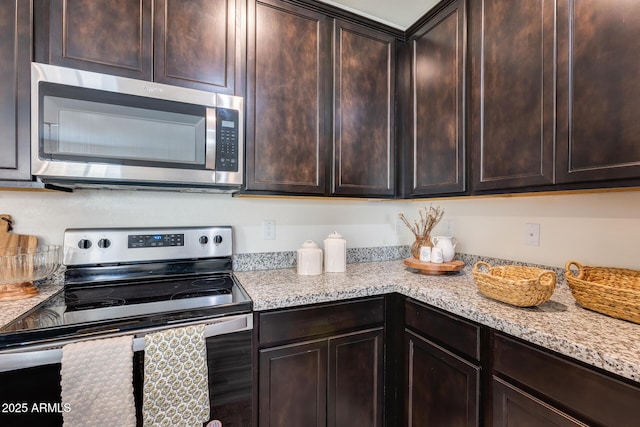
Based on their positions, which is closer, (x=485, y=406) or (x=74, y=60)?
(x=485, y=406)

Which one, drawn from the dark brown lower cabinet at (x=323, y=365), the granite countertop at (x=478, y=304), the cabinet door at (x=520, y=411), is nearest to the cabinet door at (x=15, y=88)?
the granite countertop at (x=478, y=304)

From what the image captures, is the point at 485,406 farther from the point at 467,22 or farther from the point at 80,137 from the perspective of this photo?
the point at 80,137

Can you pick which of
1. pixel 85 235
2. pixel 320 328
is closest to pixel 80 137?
pixel 85 235

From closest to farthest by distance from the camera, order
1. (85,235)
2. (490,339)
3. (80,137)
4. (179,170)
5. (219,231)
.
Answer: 1. (490,339)
2. (80,137)
3. (179,170)
4. (85,235)
5. (219,231)

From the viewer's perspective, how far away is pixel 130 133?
4.02ft

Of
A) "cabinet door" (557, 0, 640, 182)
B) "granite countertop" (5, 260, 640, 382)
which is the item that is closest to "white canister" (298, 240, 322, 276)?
"granite countertop" (5, 260, 640, 382)

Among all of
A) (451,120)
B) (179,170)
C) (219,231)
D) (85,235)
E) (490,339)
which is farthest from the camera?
(219,231)

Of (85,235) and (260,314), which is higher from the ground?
(85,235)

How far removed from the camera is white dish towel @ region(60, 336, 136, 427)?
0.88m

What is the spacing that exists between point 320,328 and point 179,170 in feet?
3.13

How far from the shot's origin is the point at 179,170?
130 centimetres

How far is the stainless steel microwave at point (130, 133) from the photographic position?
1.12 metres

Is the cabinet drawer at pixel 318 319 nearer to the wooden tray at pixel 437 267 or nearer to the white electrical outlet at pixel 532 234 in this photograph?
the wooden tray at pixel 437 267

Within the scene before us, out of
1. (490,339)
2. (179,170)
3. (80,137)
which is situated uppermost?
(80,137)
